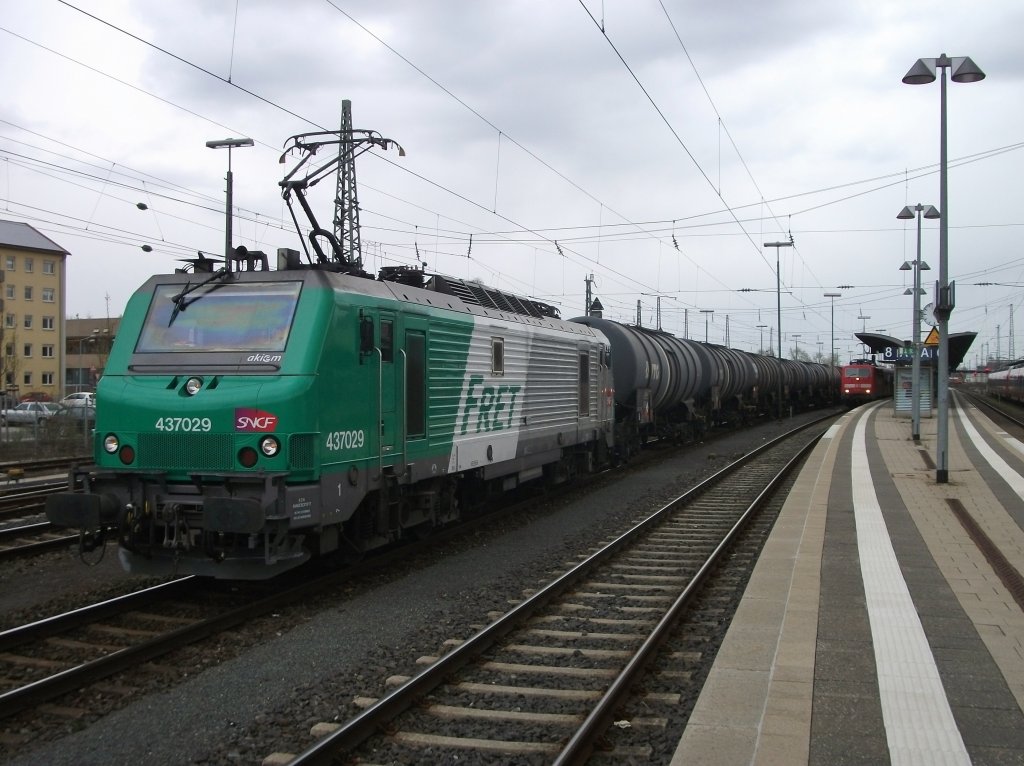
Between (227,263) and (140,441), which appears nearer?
(140,441)

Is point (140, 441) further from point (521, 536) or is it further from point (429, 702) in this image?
point (521, 536)

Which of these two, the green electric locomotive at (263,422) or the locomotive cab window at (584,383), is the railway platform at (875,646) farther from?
the locomotive cab window at (584,383)

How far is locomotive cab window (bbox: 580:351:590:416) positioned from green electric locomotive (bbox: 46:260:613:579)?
605 cm

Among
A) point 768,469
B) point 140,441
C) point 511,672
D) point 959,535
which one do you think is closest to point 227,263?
point 140,441

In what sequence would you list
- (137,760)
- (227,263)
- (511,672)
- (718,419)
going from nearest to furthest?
1. (137,760)
2. (511,672)
3. (227,263)
4. (718,419)

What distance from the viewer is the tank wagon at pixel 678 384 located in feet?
68.1

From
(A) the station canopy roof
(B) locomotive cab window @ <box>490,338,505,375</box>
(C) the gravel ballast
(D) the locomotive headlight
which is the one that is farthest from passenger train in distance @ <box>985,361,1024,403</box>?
(D) the locomotive headlight

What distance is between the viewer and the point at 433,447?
10.0m

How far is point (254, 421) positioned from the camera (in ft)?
24.5

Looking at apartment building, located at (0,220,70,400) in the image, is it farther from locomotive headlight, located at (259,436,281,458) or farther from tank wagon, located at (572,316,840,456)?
locomotive headlight, located at (259,436,281,458)

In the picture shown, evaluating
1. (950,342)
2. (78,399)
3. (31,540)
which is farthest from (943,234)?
(950,342)

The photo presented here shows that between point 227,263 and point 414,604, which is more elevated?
point 227,263

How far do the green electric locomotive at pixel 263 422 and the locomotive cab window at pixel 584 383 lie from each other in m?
6.05

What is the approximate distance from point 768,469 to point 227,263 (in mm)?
14418
